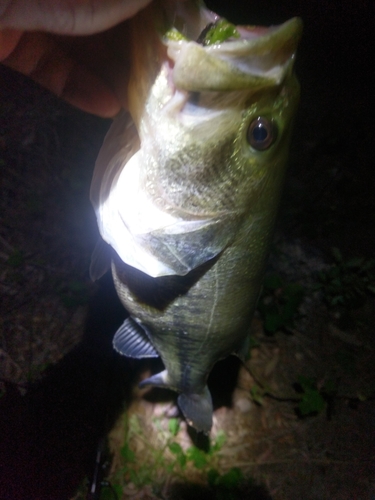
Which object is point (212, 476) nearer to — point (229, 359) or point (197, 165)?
point (229, 359)

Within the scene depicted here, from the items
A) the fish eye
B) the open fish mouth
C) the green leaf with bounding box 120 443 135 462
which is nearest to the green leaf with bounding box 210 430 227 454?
the green leaf with bounding box 120 443 135 462

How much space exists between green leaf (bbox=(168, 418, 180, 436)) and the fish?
119 cm

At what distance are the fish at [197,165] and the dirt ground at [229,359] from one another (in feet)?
2.72

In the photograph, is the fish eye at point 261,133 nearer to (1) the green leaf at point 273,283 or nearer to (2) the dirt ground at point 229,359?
(2) the dirt ground at point 229,359

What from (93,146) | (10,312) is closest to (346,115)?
(93,146)

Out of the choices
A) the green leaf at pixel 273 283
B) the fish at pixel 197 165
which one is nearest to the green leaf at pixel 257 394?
the green leaf at pixel 273 283

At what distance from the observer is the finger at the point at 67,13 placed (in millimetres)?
542

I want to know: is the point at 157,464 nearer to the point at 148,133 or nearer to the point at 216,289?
the point at 216,289

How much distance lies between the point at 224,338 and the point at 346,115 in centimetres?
233

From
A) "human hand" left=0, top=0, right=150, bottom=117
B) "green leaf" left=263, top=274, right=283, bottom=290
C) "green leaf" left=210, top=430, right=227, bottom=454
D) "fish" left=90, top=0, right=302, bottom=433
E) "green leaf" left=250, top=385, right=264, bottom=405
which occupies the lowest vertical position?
"green leaf" left=210, top=430, right=227, bottom=454

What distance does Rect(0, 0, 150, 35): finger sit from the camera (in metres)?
0.54

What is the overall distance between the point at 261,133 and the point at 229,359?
5.54 feet

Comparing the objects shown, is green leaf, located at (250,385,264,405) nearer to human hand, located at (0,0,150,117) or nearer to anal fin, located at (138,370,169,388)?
anal fin, located at (138,370,169,388)

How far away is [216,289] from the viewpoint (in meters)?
0.91
